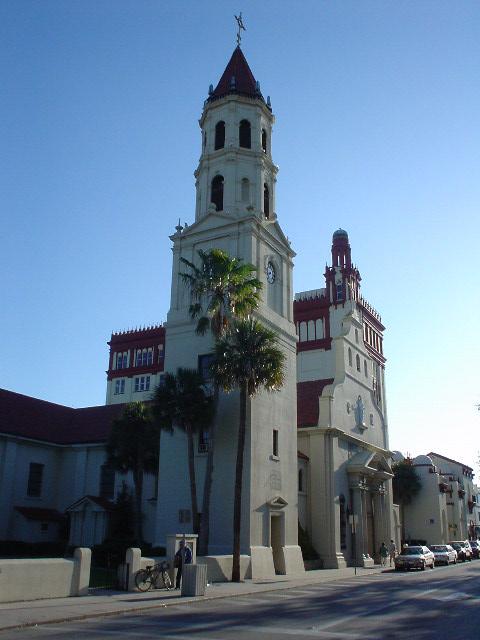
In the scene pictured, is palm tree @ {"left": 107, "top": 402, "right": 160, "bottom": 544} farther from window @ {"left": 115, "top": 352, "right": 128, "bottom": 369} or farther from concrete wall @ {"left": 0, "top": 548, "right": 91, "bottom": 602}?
window @ {"left": 115, "top": 352, "right": 128, "bottom": 369}

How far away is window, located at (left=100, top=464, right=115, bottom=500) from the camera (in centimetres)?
4006

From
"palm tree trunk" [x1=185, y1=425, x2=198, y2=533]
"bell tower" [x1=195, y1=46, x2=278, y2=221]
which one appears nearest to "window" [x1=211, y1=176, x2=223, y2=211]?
"bell tower" [x1=195, y1=46, x2=278, y2=221]

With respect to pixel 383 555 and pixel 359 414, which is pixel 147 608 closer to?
pixel 383 555

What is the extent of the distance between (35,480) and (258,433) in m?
18.3

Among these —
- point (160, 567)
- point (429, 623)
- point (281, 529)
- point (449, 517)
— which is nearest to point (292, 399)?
point (281, 529)

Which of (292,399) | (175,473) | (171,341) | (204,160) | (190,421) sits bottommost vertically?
(175,473)

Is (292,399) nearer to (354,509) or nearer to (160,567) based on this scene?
(354,509)

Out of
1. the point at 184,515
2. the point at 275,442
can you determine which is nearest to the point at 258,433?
the point at 275,442

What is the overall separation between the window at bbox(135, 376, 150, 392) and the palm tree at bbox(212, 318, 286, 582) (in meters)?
48.2

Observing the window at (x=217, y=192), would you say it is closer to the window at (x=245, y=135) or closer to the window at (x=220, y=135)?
the window at (x=220, y=135)

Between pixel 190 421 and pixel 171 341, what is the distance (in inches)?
246

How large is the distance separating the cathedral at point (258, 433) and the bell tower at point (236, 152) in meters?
0.07

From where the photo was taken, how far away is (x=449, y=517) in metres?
76.6

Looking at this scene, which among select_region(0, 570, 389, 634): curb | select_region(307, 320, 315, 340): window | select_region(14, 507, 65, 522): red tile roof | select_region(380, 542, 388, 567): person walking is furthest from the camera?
select_region(307, 320, 315, 340): window
